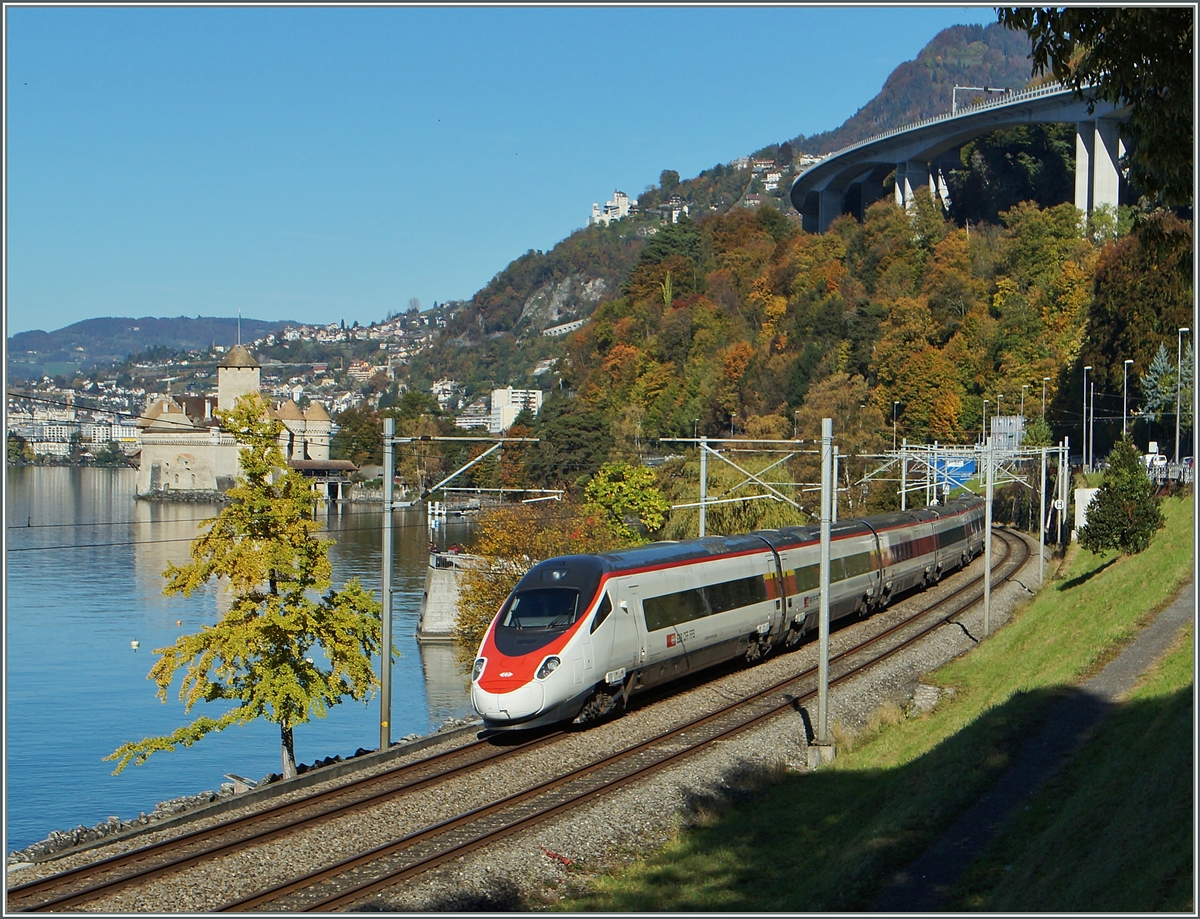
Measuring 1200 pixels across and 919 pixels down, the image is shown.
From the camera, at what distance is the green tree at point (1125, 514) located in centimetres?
4169

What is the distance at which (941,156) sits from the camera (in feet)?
447

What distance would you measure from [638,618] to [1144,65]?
1299 cm

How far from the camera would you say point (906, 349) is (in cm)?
9894

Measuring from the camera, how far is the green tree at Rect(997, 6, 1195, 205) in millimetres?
11844

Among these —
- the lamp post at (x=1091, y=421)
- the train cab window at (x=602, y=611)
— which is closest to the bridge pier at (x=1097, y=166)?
Result: the lamp post at (x=1091, y=421)

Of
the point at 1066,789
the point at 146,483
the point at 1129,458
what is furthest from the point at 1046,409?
the point at 146,483

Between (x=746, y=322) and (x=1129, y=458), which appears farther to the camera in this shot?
(x=746, y=322)

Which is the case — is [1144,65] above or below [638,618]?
above

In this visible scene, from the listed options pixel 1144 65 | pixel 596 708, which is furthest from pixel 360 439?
pixel 1144 65

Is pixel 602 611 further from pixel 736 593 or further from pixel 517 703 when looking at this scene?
pixel 736 593

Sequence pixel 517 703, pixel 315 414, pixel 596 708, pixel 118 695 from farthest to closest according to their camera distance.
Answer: pixel 315 414, pixel 118 695, pixel 596 708, pixel 517 703

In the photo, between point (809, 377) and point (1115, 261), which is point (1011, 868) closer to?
point (1115, 261)

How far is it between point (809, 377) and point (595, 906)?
100489 mm

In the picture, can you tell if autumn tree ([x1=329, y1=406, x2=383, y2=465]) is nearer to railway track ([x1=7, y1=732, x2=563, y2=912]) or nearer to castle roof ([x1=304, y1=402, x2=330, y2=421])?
castle roof ([x1=304, y1=402, x2=330, y2=421])
